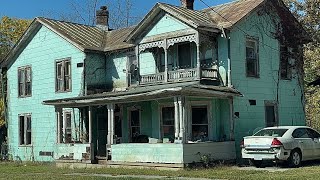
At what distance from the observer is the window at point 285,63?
1051 inches

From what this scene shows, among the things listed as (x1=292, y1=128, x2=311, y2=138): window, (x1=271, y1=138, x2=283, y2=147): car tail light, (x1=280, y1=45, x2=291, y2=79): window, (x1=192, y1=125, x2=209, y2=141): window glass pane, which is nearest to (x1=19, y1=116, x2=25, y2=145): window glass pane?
(x1=192, y1=125, x2=209, y2=141): window glass pane

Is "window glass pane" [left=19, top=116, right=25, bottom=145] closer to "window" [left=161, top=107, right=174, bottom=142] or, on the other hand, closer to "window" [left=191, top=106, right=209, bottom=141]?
"window" [left=161, top=107, right=174, bottom=142]

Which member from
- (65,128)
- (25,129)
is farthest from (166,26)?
(25,129)

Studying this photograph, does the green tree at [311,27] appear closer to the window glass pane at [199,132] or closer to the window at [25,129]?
the window glass pane at [199,132]

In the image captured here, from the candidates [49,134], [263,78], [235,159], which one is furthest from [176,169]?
[49,134]

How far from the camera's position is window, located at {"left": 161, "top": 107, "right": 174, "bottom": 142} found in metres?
24.2

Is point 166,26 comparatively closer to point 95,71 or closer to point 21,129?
point 95,71

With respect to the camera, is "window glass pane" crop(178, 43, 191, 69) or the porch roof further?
"window glass pane" crop(178, 43, 191, 69)

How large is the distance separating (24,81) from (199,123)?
45.6 feet

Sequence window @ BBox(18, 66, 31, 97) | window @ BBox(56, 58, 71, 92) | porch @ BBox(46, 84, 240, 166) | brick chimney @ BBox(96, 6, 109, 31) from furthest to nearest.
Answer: brick chimney @ BBox(96, 6, 109, 31)
window @ BBox(18, 66, 31, 97)
window @ BBox(56, 58, 71, 92)
porch @ BBox(46, 84, 240, 166)

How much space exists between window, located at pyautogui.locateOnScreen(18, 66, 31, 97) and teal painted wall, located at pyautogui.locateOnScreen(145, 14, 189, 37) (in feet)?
33.0

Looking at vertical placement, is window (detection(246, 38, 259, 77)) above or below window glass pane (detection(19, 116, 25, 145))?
above

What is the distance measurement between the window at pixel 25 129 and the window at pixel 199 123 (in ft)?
41.8

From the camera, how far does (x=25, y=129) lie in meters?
31.7
